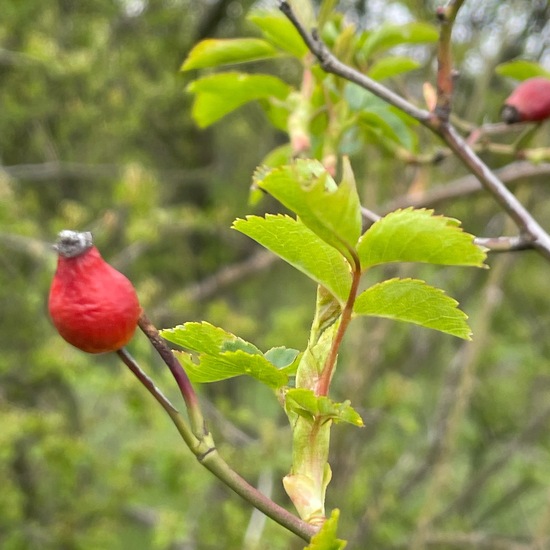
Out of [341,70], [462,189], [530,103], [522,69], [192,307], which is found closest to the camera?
[341,70]

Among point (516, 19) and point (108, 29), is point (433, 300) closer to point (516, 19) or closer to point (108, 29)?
point (516, 19)

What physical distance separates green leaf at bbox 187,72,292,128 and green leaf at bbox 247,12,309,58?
5cm

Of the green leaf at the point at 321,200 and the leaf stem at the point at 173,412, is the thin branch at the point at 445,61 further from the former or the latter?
the leaf stem at the point at 173,412

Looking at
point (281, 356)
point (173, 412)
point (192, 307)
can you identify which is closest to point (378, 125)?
point (281, 356)

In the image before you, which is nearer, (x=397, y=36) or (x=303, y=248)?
(x=303, y=248)

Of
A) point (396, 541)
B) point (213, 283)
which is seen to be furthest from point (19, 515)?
point (396, 541)

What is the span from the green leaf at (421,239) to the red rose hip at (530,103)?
1.66ft

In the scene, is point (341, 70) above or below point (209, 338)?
above

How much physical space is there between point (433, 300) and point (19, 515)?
291cm

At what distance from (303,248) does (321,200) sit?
7cm

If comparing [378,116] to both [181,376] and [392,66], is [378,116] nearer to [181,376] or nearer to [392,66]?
[392,66]

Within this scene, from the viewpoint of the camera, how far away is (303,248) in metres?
0.46

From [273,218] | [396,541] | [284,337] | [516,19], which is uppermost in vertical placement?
[273,218]

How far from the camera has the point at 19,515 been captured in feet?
9.60
